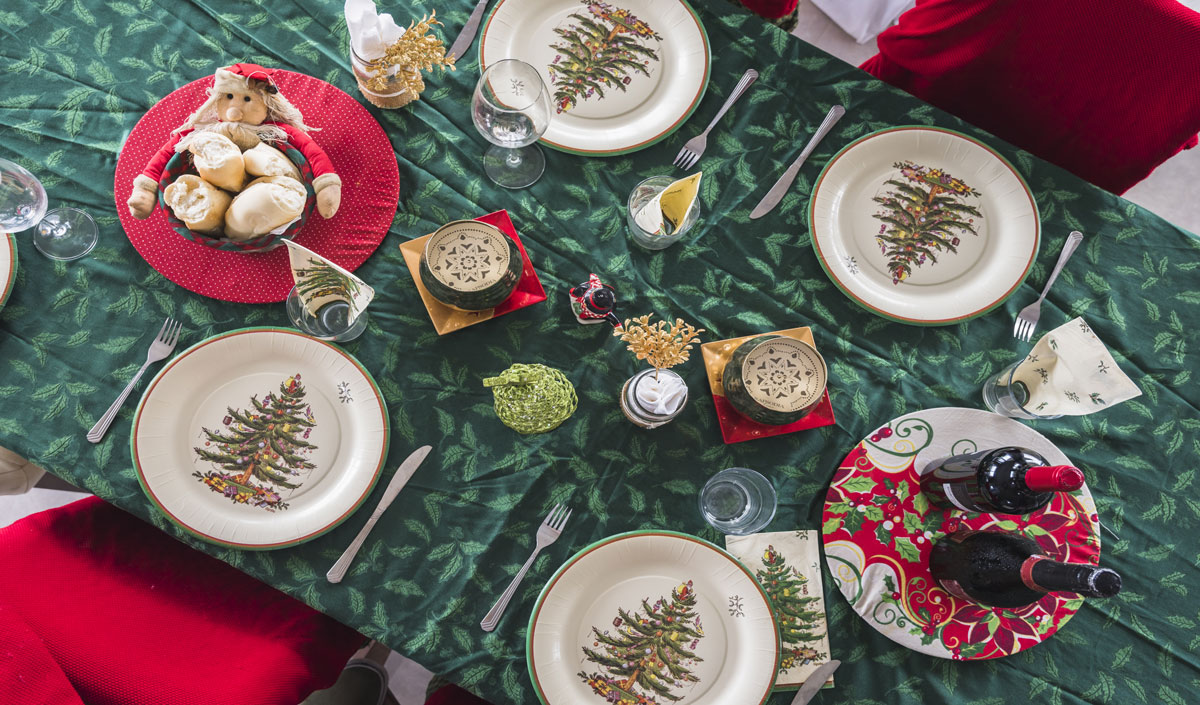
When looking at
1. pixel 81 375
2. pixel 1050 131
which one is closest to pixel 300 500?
pixel 81 375

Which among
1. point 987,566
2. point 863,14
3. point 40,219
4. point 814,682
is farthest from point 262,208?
point 863,14

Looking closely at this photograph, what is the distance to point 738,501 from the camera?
117 cm

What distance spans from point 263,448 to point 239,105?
1.78 feet

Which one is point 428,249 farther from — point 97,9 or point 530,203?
point 97,9

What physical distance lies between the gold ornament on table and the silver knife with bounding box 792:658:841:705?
119 centimetres

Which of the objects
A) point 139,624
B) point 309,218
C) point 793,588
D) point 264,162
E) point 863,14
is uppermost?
point 863,14

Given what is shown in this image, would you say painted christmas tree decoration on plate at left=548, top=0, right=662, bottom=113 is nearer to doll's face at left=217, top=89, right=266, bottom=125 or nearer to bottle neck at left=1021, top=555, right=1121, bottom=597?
doll's face at left=217, top=89, right=266, bottom=125

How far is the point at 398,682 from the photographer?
6.44 feet

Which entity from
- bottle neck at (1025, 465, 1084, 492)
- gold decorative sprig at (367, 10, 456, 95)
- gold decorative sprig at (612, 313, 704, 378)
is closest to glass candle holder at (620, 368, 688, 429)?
gold decorative sprig at (612, 313, 704, 378)

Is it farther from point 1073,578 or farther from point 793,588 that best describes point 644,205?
point 1073,578

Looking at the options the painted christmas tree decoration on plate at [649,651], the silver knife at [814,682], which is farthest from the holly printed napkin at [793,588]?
the painted christmas tree decoration on plate at [649,651]

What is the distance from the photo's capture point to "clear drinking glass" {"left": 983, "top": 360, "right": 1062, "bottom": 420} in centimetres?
115

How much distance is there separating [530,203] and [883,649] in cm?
98

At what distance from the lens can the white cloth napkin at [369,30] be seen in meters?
1.09
